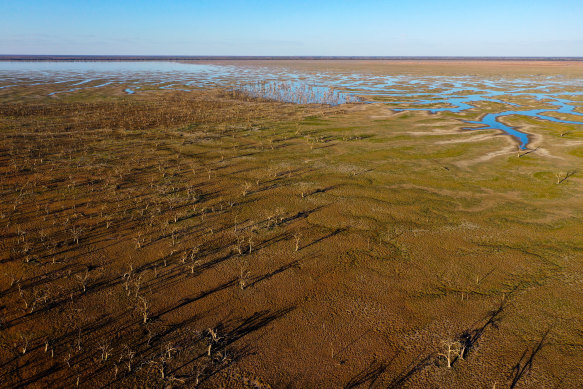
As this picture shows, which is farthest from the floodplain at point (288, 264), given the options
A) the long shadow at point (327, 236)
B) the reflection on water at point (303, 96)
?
the reflection on water at point (303, 96)

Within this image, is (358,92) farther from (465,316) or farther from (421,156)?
(465,316)

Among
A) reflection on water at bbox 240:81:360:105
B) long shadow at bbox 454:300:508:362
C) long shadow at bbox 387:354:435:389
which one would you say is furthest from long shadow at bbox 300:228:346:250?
reflection on water at bbox 240:81:360:105

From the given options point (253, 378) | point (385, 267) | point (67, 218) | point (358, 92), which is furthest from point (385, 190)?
point (358, 92)

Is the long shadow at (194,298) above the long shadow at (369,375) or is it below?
above

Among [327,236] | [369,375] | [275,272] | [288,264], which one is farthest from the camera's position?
[327,236]

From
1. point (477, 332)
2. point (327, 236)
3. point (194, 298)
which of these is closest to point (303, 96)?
point (327, 236)

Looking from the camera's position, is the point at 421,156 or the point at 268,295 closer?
the point at 268,295

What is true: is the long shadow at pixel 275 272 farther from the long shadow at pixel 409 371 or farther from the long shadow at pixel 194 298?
the long shadow at pixel 409 371

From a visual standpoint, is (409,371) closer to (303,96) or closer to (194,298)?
(194,298)
